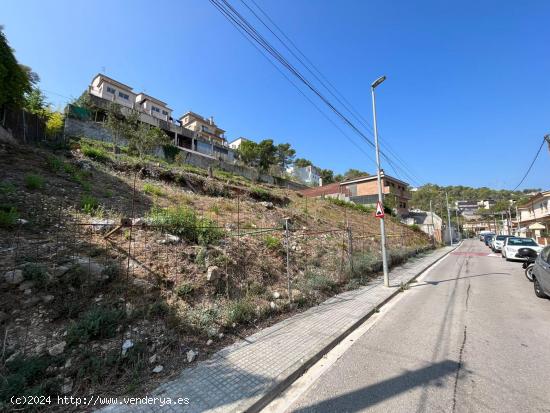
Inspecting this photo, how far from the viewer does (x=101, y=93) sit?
39.0m

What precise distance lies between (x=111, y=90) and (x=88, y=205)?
4347cm

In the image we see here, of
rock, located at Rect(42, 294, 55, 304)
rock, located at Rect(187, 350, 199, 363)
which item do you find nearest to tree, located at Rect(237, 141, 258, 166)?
rock, located at Rect(42, 294, 55, 304)

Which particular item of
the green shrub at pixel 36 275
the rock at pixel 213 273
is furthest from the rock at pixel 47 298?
the rock at pixel 213 273

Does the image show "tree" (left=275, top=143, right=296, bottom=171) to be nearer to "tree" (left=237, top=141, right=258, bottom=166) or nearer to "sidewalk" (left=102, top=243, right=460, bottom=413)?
"tree" (left=237, top=141, right=258, bottom=166)

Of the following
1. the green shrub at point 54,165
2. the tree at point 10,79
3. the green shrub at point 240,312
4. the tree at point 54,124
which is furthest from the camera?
the tree at point 54,124

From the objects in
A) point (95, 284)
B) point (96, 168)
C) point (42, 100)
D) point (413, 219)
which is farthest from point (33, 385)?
point (413, 219)

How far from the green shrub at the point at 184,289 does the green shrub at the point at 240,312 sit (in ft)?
2.71

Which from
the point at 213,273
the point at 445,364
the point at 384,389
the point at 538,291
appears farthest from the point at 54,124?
the point at 538,291

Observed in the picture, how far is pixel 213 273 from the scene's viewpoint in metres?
5.39

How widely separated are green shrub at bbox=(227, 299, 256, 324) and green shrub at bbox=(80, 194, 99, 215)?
16.6 ft

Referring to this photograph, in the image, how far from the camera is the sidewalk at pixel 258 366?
112 inches

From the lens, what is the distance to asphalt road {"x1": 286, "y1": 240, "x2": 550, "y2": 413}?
2.88 metres

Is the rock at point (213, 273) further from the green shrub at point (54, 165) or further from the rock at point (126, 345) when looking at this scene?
the green shrub at point (54, 165)

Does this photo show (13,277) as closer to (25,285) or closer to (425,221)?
(25,285)
